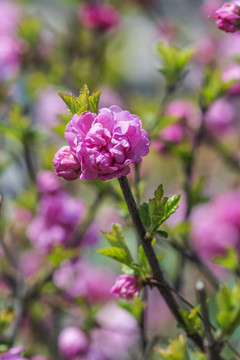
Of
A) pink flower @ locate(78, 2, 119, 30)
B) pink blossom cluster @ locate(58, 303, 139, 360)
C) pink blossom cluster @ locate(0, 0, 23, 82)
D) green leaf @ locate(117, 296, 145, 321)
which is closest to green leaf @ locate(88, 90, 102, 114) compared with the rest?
green leaf @ locate(117, 296, 145, 321)

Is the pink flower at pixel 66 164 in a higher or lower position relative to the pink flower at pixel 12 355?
higher

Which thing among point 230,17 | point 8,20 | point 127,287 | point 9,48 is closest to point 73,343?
point 127,287

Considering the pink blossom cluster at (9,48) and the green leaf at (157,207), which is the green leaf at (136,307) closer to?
the green leaf at (157,207)

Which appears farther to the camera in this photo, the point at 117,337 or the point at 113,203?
the point at 117,337

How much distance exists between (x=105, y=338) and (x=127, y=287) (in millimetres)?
986

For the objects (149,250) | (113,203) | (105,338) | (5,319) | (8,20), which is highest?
(8,20)

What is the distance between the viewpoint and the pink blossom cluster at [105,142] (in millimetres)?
515

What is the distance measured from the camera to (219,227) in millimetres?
1430

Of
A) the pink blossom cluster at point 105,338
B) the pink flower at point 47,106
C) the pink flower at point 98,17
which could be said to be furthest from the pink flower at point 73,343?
the pink flower at point 47,106

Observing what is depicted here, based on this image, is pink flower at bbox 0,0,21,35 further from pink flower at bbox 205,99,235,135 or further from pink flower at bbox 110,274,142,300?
pink flower at bbox 110,274,142,300

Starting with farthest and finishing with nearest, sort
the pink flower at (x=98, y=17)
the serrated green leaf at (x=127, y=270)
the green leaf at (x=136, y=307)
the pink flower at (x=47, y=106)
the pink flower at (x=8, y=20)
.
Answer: the pink flower at (x=47, y=106)
the pink flower at (x=8, y=20)
the pink flower at (x=98, y=17)
the green leaf at (x=136, y=307)
the serrated green leaf at (x=127, y=270)

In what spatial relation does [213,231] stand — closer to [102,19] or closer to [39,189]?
[39,189]

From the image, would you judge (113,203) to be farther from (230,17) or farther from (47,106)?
(47,106)

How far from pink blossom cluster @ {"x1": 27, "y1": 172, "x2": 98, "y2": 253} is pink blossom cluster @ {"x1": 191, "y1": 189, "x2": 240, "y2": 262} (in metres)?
0.37
